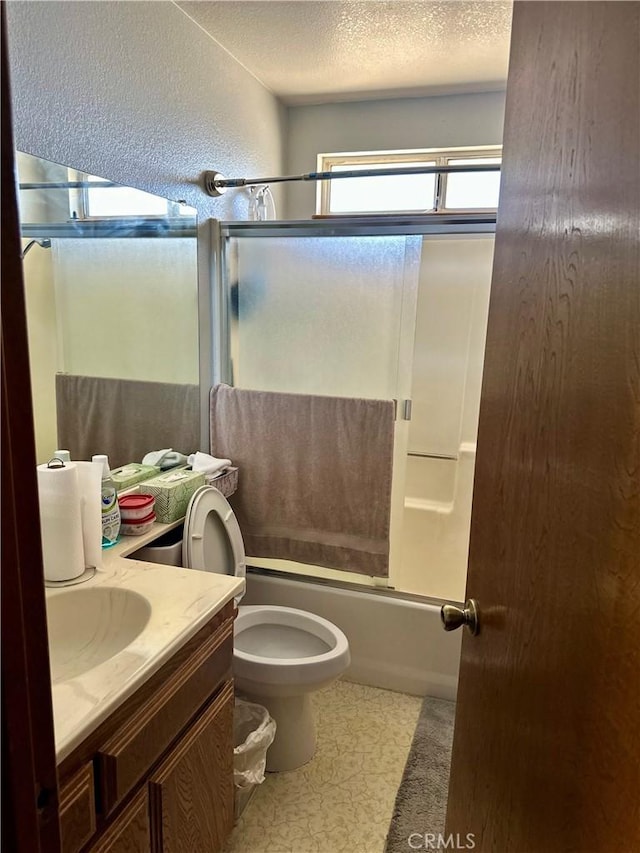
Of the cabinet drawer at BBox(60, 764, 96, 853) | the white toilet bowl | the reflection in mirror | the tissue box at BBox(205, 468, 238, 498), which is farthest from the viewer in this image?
the tissue box at BBox(205, 468, 238, 498)

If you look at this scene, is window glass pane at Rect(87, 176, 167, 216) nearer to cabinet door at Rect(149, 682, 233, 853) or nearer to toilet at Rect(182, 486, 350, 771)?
toilet at Rect(182, 486, 350, 771)

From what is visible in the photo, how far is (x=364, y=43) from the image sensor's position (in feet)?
6.73

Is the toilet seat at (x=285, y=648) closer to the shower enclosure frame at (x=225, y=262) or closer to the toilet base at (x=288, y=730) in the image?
the toilet base at (x=288, y=730)

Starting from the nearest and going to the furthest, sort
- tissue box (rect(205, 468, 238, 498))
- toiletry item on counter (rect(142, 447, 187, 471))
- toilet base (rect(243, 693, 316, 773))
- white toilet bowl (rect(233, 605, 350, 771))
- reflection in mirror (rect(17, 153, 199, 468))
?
reflection in mirror (rect(17, 153, 199, 468)) < white toilet bowl (rect(233, 605, 350, 771)) < toilet base (rect(243, 693, 316, 773)) < toiletry item on counter (rect(142, 447, 187, 471)) < tissue box (rect(205, 468, 238, 498))

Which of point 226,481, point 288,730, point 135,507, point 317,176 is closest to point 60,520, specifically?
point 135,507

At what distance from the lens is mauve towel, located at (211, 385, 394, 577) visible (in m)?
2.17

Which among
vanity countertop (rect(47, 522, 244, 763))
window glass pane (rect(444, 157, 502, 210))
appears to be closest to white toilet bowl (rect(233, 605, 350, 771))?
vanity countertop (rect(47, 522, 244, 763))

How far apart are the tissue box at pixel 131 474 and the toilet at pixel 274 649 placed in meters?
0.19

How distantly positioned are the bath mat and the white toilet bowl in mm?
342

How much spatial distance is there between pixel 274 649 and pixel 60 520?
99 cm

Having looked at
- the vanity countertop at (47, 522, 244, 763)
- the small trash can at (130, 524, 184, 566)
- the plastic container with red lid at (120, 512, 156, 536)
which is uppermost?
the plastic container with red lid at (120, 512, 156, 536)

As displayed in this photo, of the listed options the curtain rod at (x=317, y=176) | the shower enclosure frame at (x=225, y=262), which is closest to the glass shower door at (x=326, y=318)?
the shower enclosure frame at (x=225, y=262)

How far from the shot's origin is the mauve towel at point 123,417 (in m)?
1.60

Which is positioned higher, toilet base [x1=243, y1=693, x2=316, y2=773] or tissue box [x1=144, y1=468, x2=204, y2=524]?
tissue box [x1=144, y1=468, x2=204, y2=524]
